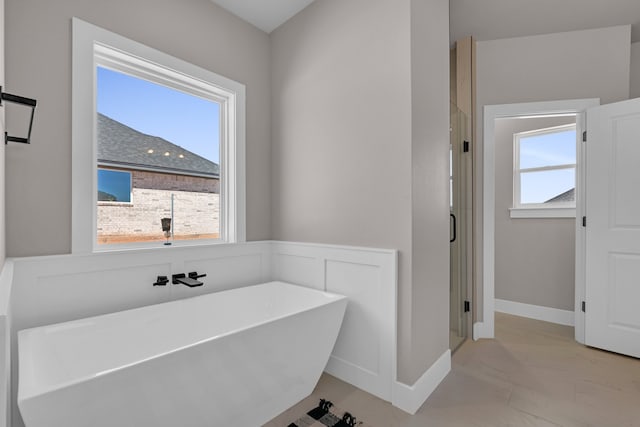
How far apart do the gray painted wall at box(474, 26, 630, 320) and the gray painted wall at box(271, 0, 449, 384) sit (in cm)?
101

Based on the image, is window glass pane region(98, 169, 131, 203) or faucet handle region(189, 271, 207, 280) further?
faucet handle region(189, 271, 207, 280)

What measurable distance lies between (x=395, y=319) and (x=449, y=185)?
1.09 meters

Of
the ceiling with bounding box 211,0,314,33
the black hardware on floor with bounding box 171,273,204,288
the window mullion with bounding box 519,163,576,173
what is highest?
the ceiling with bounding box 211,0,314,33

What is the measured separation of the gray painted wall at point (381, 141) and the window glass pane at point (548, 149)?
6.79 feet

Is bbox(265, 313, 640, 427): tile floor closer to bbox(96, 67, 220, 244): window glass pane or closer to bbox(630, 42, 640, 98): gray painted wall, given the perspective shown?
bbox(96, 67, 220, 244): window glass pane

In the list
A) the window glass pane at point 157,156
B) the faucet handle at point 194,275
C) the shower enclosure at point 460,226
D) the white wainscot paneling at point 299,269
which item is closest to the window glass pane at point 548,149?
the shower enclosure at point 460,226

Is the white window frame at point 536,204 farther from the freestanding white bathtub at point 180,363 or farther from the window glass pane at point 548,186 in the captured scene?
the freestanding white bathtub at point 180,363

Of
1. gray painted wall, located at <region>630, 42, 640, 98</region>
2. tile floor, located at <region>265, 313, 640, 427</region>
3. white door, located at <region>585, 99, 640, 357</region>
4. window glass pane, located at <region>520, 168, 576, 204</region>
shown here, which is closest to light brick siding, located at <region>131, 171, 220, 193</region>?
tile floor, located at <region>265, 313, 640, 427</region>

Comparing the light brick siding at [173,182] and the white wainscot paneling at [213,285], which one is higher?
the light brick siding at [173,182]

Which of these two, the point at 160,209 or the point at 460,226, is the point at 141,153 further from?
the point at 460,226

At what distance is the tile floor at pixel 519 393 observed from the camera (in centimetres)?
170

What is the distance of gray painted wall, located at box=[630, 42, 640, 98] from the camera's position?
290cm

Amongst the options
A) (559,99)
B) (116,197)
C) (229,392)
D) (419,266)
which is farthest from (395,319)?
(559,99)

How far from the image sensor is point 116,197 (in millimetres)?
2014
